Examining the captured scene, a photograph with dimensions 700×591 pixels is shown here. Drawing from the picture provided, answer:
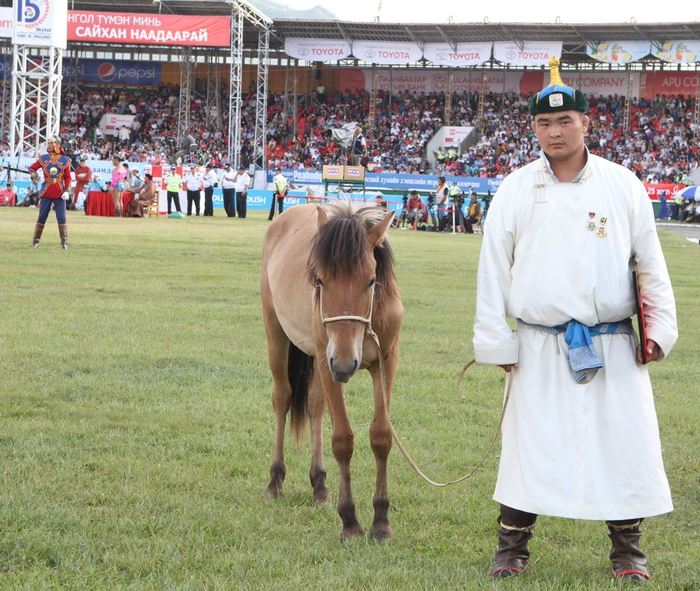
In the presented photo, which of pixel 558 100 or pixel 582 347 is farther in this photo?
pixel 558 100

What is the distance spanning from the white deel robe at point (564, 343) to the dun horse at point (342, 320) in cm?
63

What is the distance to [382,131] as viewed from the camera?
200 feet

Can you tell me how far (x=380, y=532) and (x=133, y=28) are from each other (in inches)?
2086

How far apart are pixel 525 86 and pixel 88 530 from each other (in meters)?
60.1

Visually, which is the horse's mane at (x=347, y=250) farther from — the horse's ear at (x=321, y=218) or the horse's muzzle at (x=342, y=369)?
the horse's muzzle at (x=342, y=369)

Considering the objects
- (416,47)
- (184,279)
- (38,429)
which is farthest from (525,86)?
(38,429)

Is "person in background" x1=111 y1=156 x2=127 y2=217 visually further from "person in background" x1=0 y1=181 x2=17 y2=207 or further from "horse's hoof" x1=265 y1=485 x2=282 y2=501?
"horse's hoof" x1=265 y1=485 x2=282 y2=501

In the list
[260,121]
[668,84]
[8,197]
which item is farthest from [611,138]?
[8,197]

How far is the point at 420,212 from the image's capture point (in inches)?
1465

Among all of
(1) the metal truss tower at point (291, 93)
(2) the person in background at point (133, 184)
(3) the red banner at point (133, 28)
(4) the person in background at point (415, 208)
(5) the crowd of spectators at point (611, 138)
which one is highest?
(3) the red banner at point (133, 28)

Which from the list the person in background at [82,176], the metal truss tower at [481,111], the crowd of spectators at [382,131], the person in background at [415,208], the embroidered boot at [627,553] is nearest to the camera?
the embroidered boot at [627,553]

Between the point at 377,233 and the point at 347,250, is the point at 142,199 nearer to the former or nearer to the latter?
the point at 377,233

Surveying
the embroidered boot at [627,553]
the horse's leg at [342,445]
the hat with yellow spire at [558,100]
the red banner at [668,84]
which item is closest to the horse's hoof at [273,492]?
the horse's leg at [342,445]

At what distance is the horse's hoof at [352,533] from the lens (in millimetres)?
5181
